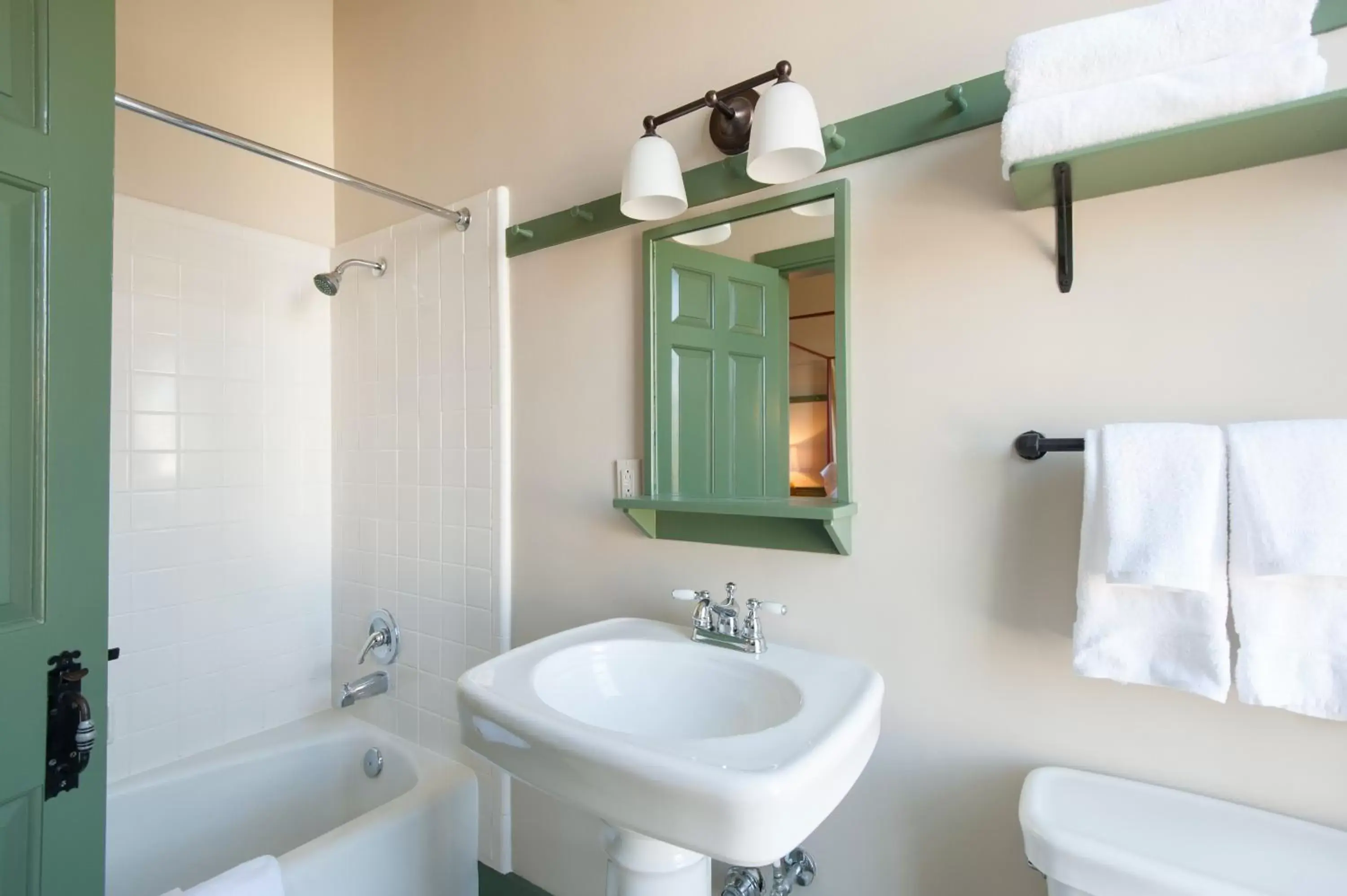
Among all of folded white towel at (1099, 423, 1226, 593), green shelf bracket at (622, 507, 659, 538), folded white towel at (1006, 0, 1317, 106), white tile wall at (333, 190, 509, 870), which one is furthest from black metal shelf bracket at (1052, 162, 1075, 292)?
white tile wall at (333, 190, 509, 870)

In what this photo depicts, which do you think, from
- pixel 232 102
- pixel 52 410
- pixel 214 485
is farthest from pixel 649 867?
pixel 232 102

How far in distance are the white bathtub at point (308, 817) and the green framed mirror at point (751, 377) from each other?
0.95 meters

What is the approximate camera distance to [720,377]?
138 cm

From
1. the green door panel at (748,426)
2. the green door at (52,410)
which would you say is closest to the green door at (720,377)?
the green door panel at (748,426)

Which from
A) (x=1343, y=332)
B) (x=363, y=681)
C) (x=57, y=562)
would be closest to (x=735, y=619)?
(x=1343, y=332)

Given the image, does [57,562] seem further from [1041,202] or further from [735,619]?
[1041,202]

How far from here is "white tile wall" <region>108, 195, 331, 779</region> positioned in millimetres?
1781

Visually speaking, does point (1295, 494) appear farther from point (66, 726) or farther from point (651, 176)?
point (66, 726)

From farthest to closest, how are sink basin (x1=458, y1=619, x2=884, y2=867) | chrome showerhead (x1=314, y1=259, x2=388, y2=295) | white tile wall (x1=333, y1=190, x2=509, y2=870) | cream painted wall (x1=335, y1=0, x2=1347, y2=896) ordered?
chrome showerhead (x1=314, y1=259, x2=388, y2=295) < white tile wall (x1=333, y1=190, x2=509, y2=870) < cream painted wall (x1=335, y1=0, x2=1347, y2=896) < sink basin (x1=458, y1=619, x2=884, y2=867)

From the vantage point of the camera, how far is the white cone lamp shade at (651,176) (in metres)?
1.24

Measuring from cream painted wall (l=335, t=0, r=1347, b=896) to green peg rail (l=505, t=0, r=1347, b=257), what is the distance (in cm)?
3

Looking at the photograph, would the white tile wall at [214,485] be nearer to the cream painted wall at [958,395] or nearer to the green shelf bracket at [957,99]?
the cream painted wall at [958,395]

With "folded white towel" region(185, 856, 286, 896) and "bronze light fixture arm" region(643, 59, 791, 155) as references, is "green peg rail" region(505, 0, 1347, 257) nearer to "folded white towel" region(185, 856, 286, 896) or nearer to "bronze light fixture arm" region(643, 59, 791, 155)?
"bronze light fixture arm" region(643, 59, 791, 155)

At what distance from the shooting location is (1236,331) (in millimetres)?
890
